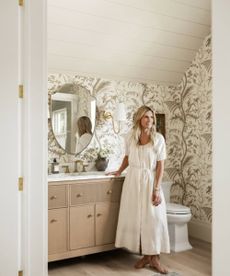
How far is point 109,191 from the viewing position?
3.71 m

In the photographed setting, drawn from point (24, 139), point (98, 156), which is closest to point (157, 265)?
point (98, 156)

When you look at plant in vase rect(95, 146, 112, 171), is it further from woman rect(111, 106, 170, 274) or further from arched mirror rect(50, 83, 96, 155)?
woman rect(111, 106, 170, 274)

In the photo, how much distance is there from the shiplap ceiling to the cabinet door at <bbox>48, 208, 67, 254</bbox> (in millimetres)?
1674

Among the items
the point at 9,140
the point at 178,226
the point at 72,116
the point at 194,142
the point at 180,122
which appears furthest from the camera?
the point at 180,122

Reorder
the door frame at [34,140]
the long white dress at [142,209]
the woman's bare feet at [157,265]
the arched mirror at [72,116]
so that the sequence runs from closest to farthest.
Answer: the door frame at [34,140] → the woman's bare feet at [157,265] → the long white dress at [142,209] → the arched mirror at [72,116]

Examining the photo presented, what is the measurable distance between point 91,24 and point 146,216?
2.12 m

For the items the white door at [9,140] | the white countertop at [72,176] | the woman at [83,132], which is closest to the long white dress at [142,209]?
the white countertop at [72,176]

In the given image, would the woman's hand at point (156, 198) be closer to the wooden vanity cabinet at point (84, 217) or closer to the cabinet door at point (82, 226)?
the wooden vanity cabinet at point (84, 217)

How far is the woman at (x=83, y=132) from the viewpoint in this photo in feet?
13.6

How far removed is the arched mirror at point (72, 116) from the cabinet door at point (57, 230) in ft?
3.01

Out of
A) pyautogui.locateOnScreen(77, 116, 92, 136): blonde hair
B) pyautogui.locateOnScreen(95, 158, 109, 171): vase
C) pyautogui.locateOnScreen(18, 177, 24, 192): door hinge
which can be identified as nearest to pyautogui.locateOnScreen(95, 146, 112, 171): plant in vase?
pyautogui.locateOnScreen(95, 158, 109, 171): vase

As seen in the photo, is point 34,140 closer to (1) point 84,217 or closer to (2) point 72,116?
(1) point 84,217

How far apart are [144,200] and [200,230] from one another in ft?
4.86

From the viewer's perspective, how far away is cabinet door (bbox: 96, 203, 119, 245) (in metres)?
3.63
